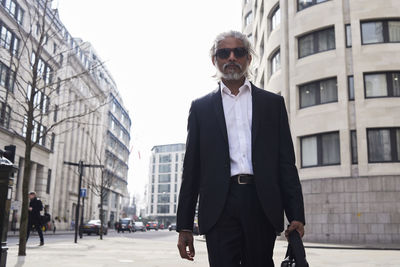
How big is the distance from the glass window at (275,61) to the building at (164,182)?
358 ft

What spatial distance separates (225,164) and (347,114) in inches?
879

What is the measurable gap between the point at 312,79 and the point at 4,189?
71.5 feet

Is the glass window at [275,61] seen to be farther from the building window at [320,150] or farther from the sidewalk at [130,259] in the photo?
the sidewalk at [130,259]

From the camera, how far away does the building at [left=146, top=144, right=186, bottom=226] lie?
5551 inches

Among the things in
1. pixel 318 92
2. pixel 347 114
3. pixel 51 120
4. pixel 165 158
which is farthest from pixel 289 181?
pixel 165 158

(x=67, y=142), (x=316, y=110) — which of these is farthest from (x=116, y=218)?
(x=316, y=110)

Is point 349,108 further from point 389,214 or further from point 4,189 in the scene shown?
point 4,189

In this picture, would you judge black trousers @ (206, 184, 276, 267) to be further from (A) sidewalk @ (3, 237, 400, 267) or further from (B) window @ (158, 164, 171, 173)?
(B) window @ (158, 164, 171, 173)

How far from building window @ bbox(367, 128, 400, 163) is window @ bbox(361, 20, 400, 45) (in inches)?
203

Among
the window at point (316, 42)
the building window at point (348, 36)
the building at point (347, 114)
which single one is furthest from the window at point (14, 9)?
the building window at point (348, 36)

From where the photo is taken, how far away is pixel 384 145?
2291 cm

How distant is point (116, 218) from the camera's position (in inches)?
3150

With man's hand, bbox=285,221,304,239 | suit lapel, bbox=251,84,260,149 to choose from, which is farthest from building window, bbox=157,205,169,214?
man's hand, bbox=285,221,304,239

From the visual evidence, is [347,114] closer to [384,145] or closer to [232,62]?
[384,145]
